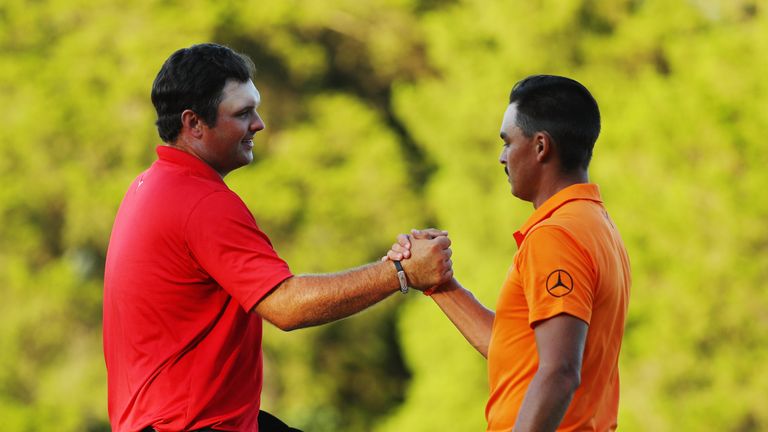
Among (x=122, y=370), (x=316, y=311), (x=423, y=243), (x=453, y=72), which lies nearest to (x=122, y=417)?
(x=122, y=370)

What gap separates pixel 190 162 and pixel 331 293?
0.63m

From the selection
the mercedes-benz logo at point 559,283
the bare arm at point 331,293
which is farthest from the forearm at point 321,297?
the mercedes-benz logo at point 559,283

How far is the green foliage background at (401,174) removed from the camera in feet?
61.4

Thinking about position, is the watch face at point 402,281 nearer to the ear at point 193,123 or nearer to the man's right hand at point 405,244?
the man's right hand at point 405,244

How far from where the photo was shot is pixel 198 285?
418 cm

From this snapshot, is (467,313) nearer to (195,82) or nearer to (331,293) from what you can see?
(331,293)

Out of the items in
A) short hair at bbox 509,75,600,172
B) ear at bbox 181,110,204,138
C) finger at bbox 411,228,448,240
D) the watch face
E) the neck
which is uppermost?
short hair at bbox 509,75,600,172

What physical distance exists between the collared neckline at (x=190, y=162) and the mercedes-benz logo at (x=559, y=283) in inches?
48.5

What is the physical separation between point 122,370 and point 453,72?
18758 millimetres

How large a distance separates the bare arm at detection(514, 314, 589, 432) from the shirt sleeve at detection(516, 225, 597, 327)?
0.03 m

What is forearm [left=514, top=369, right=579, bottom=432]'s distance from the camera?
3.50 m

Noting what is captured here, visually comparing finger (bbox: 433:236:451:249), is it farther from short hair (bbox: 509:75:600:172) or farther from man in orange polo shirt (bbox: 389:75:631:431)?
short hair (bbox: 509:75:600:172)

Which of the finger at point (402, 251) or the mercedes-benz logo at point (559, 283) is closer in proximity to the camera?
the mercedes-benz logo at point (559, 283)

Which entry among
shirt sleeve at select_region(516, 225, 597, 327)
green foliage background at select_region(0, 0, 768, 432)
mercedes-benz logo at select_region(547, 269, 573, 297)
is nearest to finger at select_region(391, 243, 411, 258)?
shirt sleeve at select_region(516, 225, 597, 327)
